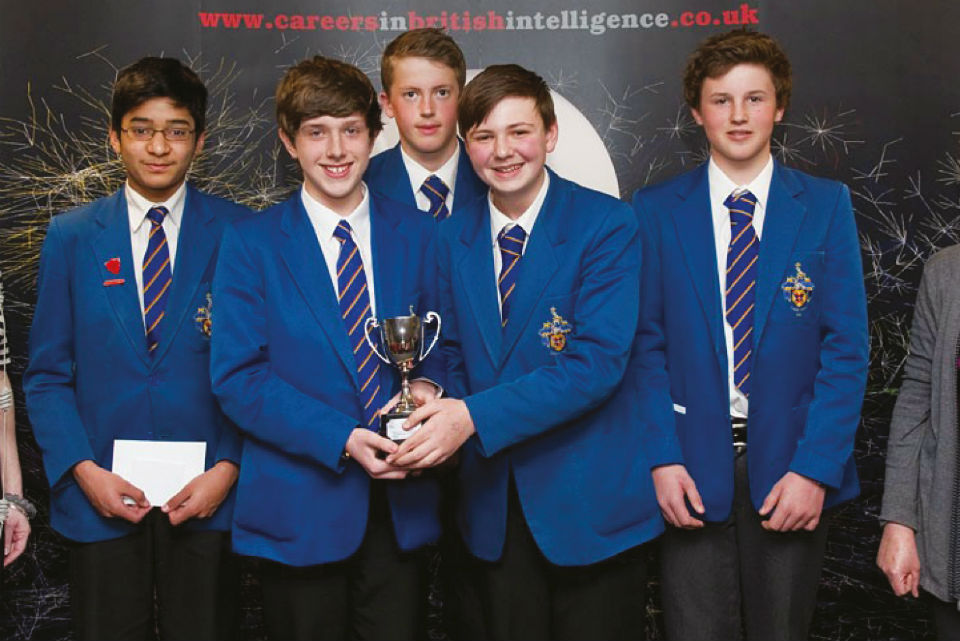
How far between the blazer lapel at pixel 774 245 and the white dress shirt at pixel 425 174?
92 cm

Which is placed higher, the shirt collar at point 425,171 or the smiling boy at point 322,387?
the shirt collar at point 425,171

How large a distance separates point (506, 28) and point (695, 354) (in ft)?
4.70

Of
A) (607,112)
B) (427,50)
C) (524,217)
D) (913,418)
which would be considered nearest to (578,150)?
(607,112)

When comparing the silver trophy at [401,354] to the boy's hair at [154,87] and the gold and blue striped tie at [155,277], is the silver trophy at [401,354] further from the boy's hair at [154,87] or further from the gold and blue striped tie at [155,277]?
the boy's hair at [154,87]

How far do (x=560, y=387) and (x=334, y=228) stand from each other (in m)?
0.69

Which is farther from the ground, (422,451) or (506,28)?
(506,28)

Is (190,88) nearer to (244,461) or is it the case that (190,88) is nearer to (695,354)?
(244,461)

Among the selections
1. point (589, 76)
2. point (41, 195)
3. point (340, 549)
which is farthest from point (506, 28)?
point (340, 549)

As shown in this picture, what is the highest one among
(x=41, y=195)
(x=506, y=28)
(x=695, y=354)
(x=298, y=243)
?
(x=506, y=28)

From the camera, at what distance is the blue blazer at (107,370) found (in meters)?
2.71

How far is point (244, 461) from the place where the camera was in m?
2.52

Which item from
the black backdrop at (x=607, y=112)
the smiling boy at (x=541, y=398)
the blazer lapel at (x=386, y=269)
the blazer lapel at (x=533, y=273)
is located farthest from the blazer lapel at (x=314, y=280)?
the black backdrop at (x=607, y=112)

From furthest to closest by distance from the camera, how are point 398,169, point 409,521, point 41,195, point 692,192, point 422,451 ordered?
1. point 41,195
2. point 398,169
3. point 692,192
4. point 409,521
5. point 422,451

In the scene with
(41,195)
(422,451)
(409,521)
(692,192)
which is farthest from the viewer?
(41,195)
